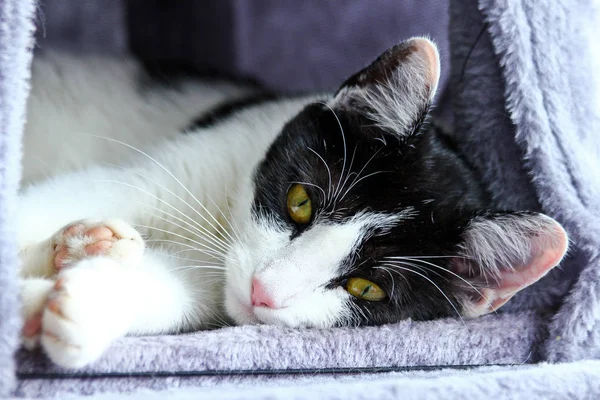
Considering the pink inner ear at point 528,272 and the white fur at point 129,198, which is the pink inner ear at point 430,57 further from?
the white fur at point 129,198

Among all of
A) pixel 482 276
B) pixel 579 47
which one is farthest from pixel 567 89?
pixel 482 276

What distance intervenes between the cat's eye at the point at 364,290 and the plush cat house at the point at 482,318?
6 cm

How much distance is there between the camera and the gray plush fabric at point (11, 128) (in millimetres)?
691

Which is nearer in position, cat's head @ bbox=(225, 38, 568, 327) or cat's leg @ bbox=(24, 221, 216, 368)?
cat's leg @ bbox=(24, 221, 216, 368)

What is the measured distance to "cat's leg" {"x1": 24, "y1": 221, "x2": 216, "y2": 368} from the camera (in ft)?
2.29

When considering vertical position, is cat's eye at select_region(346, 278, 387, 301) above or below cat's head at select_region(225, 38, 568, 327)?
below

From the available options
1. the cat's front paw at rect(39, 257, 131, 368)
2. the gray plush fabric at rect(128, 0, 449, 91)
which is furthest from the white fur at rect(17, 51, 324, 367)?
the gray plush fabric at rect(128, 0, 449, 91)

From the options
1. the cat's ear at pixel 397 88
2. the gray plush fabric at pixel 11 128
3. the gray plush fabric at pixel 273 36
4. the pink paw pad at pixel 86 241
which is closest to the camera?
the gray plush fabric at pixel 11 128

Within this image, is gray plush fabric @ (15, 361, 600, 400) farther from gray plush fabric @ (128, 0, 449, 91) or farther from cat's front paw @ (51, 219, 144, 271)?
gray plush fabric @ (128, 0, 449, 91)

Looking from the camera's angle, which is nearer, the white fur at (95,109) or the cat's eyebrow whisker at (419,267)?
the cat's eyebrow whisker at (419,267)

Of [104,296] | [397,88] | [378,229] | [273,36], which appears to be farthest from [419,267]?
[273,36]

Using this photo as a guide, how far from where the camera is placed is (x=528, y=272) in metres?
1.00

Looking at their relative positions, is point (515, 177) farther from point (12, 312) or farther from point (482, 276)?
point (12, 312)

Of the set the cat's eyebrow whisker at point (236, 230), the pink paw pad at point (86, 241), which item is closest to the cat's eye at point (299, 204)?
the cat's eyebrow whisker at point (236, 230)
